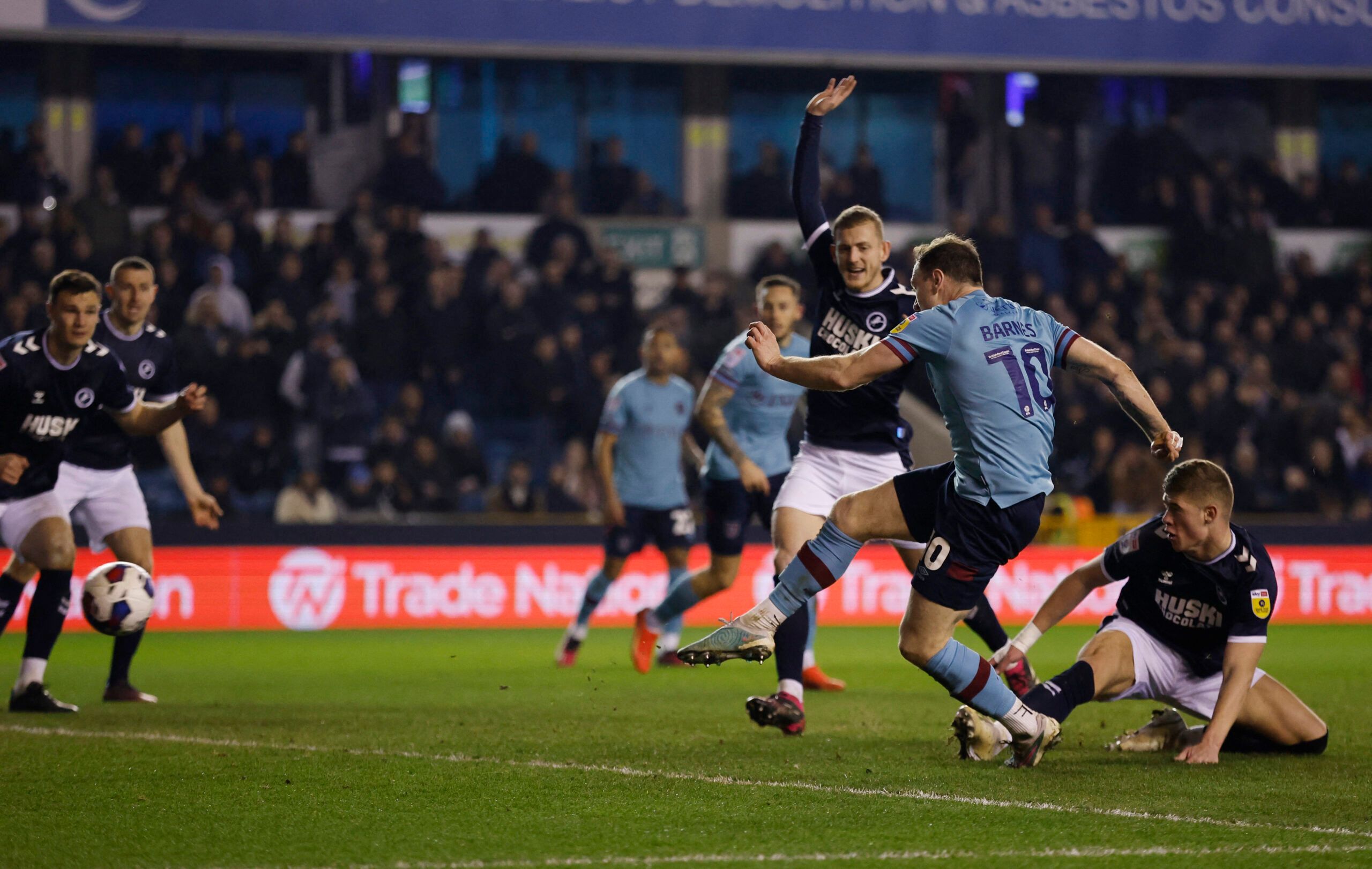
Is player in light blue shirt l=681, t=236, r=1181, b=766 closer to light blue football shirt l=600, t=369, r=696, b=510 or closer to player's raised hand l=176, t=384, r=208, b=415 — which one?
player's raised hand l=176, t=384, r=208, b=415

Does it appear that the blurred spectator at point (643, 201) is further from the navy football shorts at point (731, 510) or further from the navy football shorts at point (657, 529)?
the navy football shorts at point (731, 510)

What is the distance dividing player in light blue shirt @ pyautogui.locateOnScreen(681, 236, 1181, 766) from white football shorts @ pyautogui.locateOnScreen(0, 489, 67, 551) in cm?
379

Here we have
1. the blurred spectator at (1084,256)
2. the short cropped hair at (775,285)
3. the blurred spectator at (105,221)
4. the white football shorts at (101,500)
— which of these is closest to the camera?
the white football shorts at (101,500)

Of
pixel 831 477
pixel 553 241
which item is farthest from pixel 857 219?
pixel 553 241

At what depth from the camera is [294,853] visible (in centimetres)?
446

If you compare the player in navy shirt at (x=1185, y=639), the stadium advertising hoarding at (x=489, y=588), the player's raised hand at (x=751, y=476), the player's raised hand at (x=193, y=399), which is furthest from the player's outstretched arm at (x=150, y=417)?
the stadium advertising hoarding at (x=489, y=588)

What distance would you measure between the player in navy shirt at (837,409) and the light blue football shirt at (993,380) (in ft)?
3.69

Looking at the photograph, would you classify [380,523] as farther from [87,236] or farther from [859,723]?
[859,723]

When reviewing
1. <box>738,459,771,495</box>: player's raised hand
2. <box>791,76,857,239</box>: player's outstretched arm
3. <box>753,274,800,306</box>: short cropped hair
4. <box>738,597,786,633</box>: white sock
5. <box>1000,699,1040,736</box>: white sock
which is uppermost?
<box>791,76,857,239</box>: player's outstretched arm

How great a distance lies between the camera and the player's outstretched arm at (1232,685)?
19.7 ft

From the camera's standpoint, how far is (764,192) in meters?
19.5

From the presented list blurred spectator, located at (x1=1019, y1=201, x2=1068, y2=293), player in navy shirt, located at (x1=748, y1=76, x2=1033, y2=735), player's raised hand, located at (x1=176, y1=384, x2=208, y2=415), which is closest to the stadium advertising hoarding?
blurred spectator, located at (x1=1019, y1=201, x2=1068, y2=293)

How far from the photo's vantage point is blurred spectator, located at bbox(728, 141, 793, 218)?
1948cm

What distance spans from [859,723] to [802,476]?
3.85 feet
